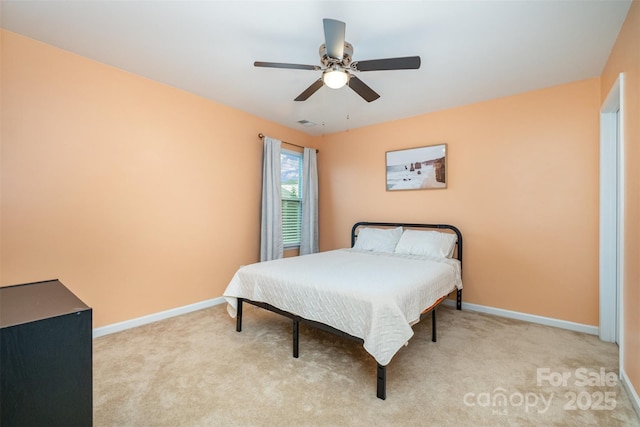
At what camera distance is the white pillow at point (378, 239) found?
3.82m

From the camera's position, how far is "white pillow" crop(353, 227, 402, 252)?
3822mm

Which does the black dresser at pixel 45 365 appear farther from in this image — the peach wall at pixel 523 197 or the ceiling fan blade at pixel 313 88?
the peach wall at pixel 523 197

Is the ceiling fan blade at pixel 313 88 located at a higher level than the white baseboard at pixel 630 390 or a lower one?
higher

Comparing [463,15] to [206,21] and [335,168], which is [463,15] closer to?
[206,21]

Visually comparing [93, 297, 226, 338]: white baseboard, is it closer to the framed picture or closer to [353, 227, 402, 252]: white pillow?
[353, 227, 402, 252]: white pillow

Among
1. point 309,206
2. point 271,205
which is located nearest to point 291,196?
point 309,206

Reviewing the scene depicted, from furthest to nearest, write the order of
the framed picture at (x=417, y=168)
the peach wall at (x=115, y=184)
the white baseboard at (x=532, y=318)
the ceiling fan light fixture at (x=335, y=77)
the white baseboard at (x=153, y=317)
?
the framed picture at (x=417, y=168), the white baseboard at (x=532, y=318), the white baseboard at (x=153, y=317), the peach wall at (x=115, y=184), the ceiling fan light fixture at (x=335, y=77)

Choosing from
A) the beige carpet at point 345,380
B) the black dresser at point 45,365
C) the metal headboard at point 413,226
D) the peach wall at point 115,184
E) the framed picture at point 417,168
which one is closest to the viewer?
the black dresser at point 45,365

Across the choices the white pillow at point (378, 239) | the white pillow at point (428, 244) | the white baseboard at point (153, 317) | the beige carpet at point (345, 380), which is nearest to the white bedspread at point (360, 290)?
the white pillow at point (428, 244)

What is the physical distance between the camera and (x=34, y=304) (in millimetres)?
1163

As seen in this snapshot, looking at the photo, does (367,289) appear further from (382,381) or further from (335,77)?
(335,77)

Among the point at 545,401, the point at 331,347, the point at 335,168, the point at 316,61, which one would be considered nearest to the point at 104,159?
the point at 316,61

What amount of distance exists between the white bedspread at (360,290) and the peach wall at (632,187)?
1208 millimetres

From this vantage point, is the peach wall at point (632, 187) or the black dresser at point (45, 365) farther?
the peach wall at point (632, 187)
